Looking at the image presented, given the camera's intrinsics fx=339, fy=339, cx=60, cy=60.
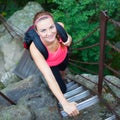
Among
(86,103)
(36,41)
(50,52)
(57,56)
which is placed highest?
(36,41)

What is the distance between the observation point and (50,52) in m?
3.58

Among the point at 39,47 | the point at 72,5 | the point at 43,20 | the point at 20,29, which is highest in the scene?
the point at 43,20

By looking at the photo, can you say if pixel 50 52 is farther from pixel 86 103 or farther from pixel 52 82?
pixel 86 103

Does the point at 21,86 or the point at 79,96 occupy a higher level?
the point at 79,96

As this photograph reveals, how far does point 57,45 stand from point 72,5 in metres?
2.57

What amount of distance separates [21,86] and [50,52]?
5.35ft

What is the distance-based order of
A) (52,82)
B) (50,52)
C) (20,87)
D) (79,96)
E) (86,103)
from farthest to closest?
1. (20,87)
2. (79,96)
3. (86,103)
4. (50,52)
5. (52,82)

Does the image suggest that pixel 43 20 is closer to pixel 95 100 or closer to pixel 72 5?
pixel 95 100

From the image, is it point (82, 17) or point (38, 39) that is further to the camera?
point (82, 17)

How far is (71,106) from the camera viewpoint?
289cm

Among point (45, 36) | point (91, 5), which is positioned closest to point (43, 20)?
point (45, 36)

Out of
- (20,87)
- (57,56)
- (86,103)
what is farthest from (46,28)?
(20,87)

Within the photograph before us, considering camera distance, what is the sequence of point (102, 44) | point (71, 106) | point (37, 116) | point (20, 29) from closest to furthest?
1. point (71, 106)
2. point (102, 44)
3. point (37, 116)
4. point (20, 29)

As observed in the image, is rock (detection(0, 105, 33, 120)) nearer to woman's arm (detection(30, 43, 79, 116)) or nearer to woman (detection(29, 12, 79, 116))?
woman (detection(29, 12, 79, 116))
